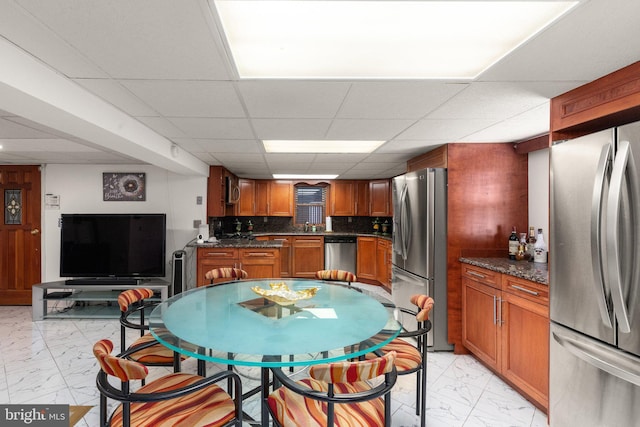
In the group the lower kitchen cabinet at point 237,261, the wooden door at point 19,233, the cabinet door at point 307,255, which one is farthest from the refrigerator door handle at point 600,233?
the wooden door at point 19,233

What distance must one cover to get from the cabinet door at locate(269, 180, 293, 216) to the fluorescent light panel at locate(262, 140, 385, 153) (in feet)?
8.32

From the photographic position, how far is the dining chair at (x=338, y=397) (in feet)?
3.68

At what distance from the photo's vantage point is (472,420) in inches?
80.6

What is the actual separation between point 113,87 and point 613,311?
2982mm

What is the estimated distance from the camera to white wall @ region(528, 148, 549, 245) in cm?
288

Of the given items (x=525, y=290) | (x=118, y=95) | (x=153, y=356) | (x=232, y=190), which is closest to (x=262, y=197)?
(x=232, y=190)

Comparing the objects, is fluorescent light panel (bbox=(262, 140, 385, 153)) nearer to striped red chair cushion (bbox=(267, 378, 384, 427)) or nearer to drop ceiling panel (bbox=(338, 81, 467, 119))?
drop ceiling panel (bbox=(338, 81, 467, 119))

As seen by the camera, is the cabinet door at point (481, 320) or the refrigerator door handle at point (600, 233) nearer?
the refrigerator door handle at point (600, 233)

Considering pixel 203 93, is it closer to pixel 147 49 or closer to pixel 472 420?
pixel 147 49

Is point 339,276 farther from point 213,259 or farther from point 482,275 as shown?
point 213,259

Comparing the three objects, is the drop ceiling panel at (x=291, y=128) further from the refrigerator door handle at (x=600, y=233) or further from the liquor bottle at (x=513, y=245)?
the liquor bottle at (x=513, y=245)

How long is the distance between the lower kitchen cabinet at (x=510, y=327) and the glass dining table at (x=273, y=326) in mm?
1038

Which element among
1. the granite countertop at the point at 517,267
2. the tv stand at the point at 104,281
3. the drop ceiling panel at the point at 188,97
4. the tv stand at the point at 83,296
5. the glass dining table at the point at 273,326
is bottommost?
the tv stand at the point at 83,296

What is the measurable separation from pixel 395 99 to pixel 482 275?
181 centimetres
